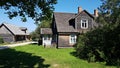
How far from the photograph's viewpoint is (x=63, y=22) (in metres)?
40.0

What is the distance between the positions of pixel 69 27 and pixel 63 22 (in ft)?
5.91

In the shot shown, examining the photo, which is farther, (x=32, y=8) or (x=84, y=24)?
(x=84, y=24)

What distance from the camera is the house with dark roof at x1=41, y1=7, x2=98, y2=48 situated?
3716cm

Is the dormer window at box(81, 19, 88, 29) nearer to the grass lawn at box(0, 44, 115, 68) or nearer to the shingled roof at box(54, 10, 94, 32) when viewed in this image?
the shingled roof at box(54, 10, 94, 32)

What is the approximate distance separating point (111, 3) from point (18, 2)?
2368 cm

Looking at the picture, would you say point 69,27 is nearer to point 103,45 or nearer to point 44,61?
point 103,45

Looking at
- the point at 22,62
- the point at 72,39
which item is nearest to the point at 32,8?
the point at 22,62

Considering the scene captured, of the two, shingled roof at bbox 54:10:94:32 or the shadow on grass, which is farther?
shingled roof at bbox 54:10:94:32

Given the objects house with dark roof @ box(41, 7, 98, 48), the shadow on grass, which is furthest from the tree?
house with dark roof @ box(41, 7, 98, 48)

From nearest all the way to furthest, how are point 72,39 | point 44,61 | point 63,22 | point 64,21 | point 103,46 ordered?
point 44,61 → point 103,46 → point 72,39 → point 63,22 → point 64,21

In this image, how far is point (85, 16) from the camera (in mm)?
39062

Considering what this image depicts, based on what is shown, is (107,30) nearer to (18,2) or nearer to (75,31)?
(18,2)

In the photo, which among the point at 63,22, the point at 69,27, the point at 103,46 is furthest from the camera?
the point at 63,22

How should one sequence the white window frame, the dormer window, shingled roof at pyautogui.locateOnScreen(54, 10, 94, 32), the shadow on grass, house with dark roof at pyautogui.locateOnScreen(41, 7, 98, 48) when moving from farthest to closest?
1. the dormer window
2. shingled roof at pyautogui.locateOnScreen(54, 10, 94, 32)
3. the white window frame
4. house with dark roof at pyautogui.locateOnScreen(41, 7, 98, 48)
5. the shadow on grass
